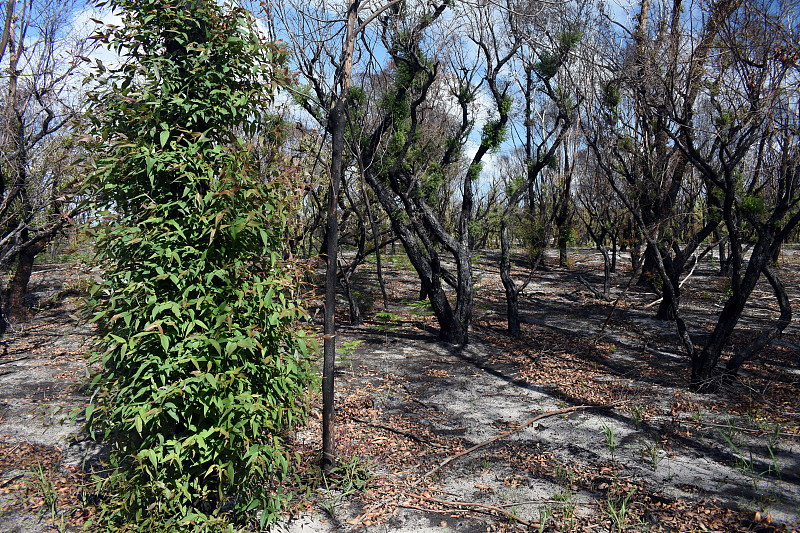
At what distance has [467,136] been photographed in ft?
34.9

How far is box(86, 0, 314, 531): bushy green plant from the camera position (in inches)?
125

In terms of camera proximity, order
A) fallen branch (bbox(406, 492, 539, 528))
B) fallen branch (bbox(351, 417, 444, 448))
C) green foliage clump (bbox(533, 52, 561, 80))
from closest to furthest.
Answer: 1. fallen branch (bbox(406, 492, 539, 528))
2. fallen branch (bbox(351, 417, 444, 448))
3. green foliage clump (bbox(533, 52, 561, 80))

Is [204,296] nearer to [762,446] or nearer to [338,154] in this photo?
[338,154]

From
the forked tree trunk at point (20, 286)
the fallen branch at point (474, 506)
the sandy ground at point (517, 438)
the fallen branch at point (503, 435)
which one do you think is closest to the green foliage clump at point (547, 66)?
the sandy ground at point (517, 438)

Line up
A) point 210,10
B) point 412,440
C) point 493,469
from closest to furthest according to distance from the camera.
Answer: point 210,10 → point 493,469 → point 412,440

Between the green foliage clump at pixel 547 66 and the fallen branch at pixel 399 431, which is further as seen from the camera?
the green foliage clump at pixel 547 66

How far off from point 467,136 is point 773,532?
28.3 feet

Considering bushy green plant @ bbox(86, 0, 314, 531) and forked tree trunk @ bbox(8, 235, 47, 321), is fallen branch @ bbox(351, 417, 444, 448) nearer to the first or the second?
bushy green plant @ bbox(86, 0, 314, 531)

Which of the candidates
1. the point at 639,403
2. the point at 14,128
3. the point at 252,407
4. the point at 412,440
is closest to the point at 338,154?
the point at 252,407

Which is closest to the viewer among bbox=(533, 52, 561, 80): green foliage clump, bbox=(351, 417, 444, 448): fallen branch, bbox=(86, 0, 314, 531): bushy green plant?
bbox=(86, 0, 314, 531): bushy green plant

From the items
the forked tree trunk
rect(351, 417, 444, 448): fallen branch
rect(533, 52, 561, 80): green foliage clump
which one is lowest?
rect(351, 417, 444, 448): fallen branch

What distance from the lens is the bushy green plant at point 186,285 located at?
318 cm

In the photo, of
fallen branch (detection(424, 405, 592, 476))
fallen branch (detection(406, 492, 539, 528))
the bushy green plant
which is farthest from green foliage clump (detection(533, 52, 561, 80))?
fallen branch (detection(406, 492, 539, 528))

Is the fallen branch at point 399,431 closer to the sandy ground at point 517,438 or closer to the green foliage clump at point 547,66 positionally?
the sandy ground at point 517,438
